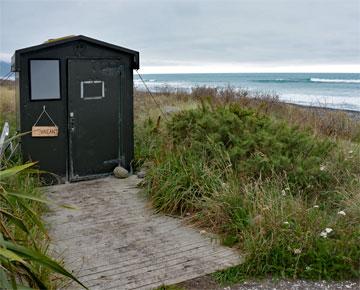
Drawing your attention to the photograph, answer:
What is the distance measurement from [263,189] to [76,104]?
12.1 feet

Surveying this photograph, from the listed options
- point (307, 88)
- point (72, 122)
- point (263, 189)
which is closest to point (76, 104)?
point (72, 122)

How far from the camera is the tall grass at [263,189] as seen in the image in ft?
13.7

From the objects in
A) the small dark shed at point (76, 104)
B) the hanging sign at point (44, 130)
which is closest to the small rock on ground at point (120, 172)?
the small dark shed at point (76, 104)

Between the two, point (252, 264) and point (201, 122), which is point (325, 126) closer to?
point (201, 122)

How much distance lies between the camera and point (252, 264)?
13.7 ft

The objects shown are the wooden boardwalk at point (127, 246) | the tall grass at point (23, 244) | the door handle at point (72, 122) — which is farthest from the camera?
the door handle at point (72, 122)

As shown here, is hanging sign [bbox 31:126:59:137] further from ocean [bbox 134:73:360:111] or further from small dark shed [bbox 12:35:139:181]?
ocean [bbox 134:73:360:111]

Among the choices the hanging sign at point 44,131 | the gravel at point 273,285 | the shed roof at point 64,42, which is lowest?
the gravel at point 273,285

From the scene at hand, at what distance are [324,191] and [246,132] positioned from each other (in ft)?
4.68

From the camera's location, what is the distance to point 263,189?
5078mm

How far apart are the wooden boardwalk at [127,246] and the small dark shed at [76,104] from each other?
1.04 m

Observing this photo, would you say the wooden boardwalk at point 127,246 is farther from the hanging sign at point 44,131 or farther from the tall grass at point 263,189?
the hanging sign at point 44,131

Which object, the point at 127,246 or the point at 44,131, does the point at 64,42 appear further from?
the point at 127,246

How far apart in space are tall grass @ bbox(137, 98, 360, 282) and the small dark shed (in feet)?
2.88
